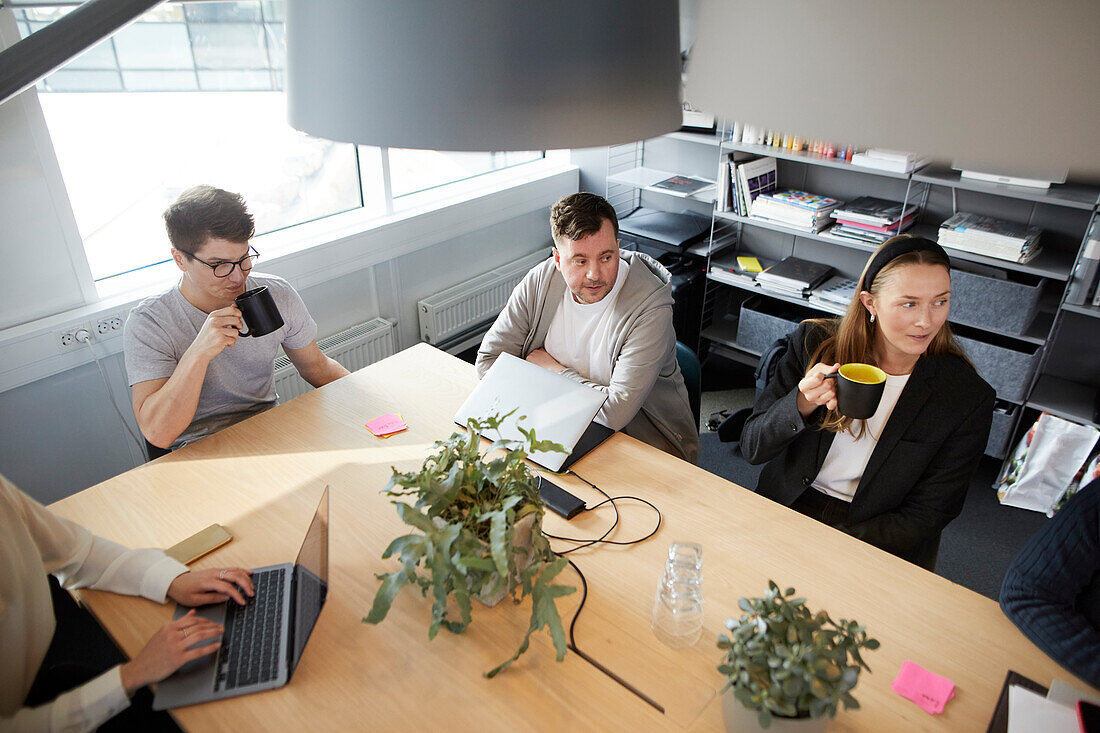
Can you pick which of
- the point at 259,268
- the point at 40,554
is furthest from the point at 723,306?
the point at 40,554

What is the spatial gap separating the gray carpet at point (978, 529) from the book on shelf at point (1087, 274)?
2.62 ft

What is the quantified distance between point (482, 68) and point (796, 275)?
9.94 ft

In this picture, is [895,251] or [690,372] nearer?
[895,251]

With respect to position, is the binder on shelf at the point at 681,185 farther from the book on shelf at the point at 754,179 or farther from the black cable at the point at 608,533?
the black cable at the point at 608,533

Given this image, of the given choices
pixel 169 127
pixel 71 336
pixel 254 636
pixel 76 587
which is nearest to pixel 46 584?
pixel 76 587

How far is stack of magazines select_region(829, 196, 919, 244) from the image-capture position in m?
2.90

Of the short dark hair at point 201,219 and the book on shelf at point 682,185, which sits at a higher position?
the short dark hair at point 201,219

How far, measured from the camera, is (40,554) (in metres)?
1.25

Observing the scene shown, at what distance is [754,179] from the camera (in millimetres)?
3240

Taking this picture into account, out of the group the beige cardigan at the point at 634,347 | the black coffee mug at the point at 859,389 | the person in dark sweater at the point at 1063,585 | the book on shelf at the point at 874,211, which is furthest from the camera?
the book on shelf at the point at 874,211

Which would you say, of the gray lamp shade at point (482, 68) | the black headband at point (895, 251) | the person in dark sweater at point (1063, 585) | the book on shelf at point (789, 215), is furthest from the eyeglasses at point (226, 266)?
the book on shelf at point (789, 215)

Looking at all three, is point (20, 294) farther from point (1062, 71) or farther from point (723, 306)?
point (723, 306)

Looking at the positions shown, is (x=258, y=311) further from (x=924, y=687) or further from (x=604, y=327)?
(x=924, y=687)

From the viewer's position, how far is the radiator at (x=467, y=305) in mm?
3418
